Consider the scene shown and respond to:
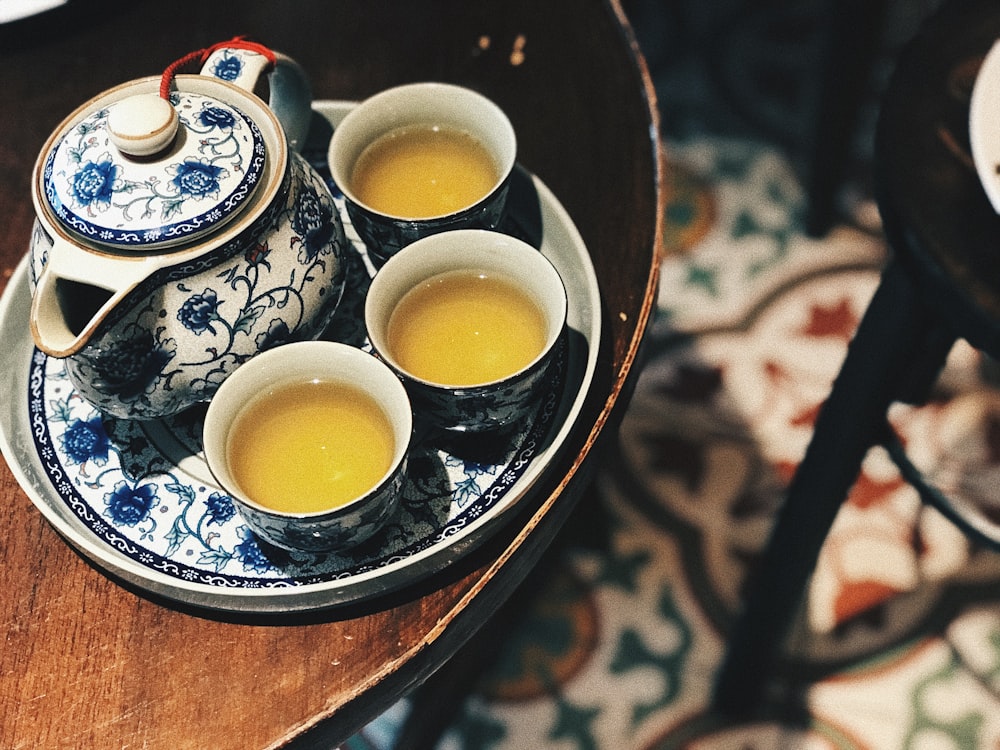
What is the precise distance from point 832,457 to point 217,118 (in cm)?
47

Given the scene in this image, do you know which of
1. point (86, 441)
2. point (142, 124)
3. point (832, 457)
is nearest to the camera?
point (142, 124)

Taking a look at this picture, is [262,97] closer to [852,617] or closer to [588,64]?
[588,64]

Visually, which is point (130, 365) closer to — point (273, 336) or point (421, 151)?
point (273, 336)

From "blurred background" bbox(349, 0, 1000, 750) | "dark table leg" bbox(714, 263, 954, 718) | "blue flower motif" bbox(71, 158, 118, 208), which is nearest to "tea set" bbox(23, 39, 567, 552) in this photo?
"blue flower motif" bbox(71, 158, 118, 208)

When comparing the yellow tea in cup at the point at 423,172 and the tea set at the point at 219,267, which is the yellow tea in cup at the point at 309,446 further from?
the yellow tea in cup at the point at 423,172

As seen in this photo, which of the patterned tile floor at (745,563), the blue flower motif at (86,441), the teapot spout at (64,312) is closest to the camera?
the teapot spout at (64,312)

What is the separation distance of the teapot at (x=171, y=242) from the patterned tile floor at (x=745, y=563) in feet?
1.43

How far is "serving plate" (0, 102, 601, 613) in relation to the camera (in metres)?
0.49

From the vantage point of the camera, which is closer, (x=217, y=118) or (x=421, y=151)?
(x=217, y=118)

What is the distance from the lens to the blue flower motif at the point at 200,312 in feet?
1.53

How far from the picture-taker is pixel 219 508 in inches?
20.4

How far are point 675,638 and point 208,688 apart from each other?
605mm

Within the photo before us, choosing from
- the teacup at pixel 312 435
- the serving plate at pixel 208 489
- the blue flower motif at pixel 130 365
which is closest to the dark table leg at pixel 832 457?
the serving plate at pixel 208 489

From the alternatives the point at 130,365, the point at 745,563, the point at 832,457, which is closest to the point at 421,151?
the point at 130,365
